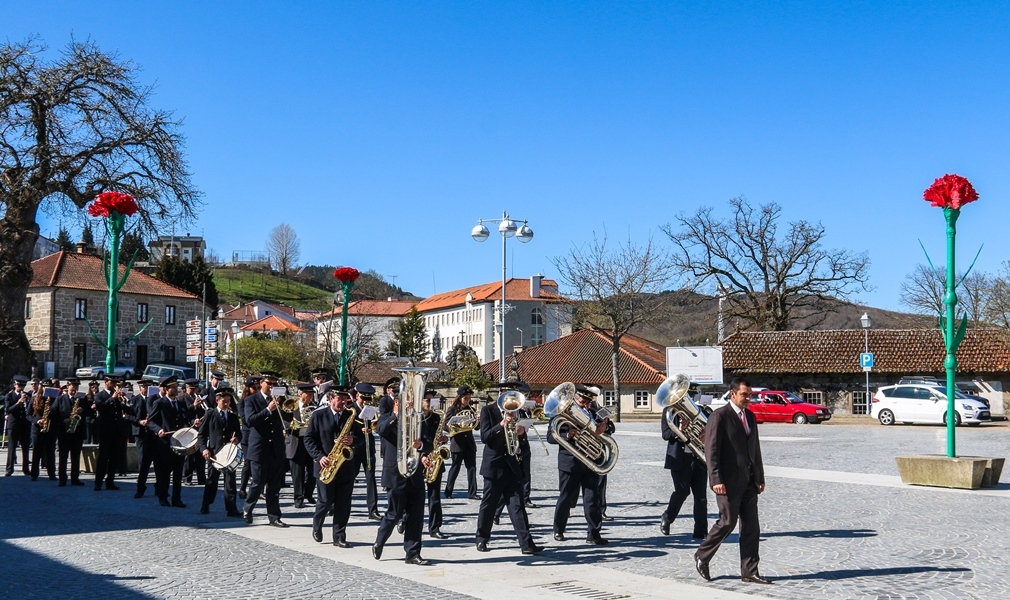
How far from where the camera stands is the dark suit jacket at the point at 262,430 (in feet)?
39.0

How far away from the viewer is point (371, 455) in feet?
41.3

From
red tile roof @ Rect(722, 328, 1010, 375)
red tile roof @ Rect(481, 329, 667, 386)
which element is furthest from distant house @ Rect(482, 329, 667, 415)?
red tile roof @ Rect(722, 328, 1010, 375)

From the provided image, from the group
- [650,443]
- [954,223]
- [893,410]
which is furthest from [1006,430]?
[954,223]

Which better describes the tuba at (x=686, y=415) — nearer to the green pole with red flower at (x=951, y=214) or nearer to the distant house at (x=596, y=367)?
the green pole with red flower at (x=951, y=214)

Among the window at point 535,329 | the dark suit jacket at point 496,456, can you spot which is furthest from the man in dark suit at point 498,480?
the window at point 535,329

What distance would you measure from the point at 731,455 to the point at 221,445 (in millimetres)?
7360

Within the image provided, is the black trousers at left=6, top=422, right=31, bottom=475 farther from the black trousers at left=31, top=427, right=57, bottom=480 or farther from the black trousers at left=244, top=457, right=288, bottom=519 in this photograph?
the black trousers at left=244, top=457, right=288, bottom=519

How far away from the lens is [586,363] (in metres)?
62.5

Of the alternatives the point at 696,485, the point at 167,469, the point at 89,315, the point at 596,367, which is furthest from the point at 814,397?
the point at 89,315

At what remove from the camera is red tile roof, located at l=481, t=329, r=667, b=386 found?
58653 mm

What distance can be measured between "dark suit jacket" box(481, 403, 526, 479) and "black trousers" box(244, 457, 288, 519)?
3104 millimetres

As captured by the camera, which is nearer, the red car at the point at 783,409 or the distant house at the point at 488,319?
the red car at the point at 783,409

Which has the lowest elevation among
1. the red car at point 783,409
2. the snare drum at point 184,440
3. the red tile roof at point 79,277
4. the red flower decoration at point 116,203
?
the red car at point 783,409

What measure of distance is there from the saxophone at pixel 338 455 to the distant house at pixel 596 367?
149 ft
